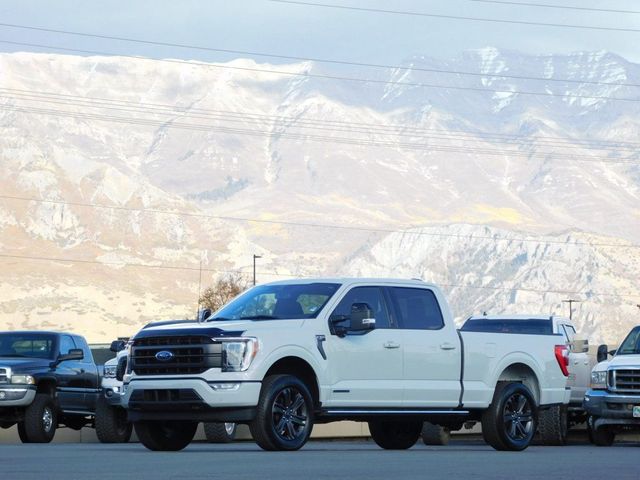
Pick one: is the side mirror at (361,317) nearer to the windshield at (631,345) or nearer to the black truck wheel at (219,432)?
the windshield at (631,345)

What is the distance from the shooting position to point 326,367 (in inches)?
702

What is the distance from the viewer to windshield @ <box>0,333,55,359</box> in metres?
27.1

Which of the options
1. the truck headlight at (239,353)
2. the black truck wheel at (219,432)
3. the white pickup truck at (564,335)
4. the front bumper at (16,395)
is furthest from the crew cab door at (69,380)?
the truck headlight at (239,353)

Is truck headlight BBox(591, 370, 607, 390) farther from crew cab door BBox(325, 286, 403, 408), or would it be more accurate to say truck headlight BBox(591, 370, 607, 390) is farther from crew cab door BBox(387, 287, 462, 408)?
crew cab door BBox(325, 286, 403, 408)

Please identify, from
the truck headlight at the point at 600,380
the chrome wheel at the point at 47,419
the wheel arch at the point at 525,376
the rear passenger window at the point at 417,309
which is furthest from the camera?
the chrome wheel at the point at 47,419

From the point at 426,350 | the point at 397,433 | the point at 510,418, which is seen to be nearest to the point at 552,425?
the point at 397,433

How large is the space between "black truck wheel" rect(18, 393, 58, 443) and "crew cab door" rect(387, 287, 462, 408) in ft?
30.5

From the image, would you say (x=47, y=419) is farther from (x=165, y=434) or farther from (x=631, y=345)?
(x=631, y=345)

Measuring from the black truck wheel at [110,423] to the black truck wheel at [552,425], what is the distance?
287 inches

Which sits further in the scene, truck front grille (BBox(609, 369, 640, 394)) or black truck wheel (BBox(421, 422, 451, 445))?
black truck wheel (BBox(421, 422, 451, 445))

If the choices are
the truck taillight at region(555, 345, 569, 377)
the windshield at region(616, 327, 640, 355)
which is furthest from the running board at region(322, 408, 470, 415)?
the windshield at region(616, 327, 640, 355)

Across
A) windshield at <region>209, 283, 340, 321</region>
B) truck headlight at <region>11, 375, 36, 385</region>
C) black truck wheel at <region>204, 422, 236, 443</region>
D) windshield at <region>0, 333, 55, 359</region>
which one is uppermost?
windshield at <region>209, 283, 340, 321</region>

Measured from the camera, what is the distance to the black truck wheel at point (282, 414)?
17109 mm

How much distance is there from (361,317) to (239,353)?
5.34 feet
